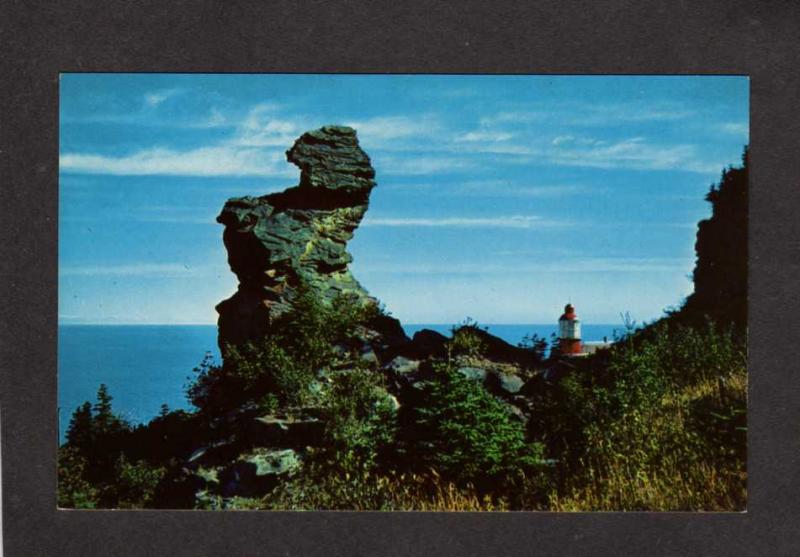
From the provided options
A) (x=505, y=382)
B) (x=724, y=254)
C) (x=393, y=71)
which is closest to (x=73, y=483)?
(x=505, y=382)

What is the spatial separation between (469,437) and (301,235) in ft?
8.41

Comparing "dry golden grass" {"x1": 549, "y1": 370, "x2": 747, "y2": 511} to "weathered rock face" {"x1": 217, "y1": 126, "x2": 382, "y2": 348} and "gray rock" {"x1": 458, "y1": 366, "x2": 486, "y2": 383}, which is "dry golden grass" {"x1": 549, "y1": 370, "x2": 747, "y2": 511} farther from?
"weathered rock face" {"x1": 217, "y1": 126, "x2": 382, "y2": 348}

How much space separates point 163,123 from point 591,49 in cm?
366

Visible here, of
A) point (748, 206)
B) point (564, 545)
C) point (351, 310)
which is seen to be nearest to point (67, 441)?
point (351, 310)

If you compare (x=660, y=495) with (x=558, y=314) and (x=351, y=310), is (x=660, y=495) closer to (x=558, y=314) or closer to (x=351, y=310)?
(x=558, y=314)

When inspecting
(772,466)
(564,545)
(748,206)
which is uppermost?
(748,206)

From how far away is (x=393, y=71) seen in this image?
7.80 metres

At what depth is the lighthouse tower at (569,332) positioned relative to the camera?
27.0 ft

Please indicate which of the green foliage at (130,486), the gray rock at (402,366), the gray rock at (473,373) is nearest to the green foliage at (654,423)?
the gray rock at (473,373)

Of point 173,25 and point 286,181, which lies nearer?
point 173,25

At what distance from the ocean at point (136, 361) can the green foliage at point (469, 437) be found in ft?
1.87

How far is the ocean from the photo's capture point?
8117 millimetres

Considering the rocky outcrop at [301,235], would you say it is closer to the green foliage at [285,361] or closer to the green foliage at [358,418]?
the green foliage at [285,361]

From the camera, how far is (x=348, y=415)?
27.6ft
